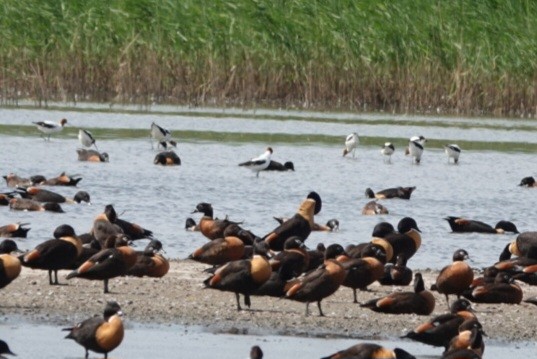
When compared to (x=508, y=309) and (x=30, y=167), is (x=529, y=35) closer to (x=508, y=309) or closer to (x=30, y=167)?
(x=30, y=167)

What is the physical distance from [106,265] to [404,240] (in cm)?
327

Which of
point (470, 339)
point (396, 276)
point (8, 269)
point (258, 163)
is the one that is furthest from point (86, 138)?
point (470, 339)

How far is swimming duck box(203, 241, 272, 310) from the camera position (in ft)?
38.6

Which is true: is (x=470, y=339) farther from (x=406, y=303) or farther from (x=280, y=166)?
(x=280, y=166)

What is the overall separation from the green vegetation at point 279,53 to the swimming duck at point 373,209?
1258cm

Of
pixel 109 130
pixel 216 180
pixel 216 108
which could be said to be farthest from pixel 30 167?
pixel 216 108

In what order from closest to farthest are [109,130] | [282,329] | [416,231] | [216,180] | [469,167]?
[282,329] → [416,231] → [216,180] → [469,167] → [109,130]

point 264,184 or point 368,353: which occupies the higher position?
point 368,353

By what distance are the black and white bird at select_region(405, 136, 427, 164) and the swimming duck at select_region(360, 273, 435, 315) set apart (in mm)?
14679

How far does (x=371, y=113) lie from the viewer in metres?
33.1

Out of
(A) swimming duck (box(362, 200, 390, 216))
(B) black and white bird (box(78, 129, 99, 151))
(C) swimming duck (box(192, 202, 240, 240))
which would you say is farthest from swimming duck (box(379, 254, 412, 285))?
(B) black and white bird (box(78, 129, 99, 151))

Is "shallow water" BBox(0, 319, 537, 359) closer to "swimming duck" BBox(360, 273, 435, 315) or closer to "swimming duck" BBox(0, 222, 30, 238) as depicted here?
"swimming duck" BBox(360, 273, 435, 315)

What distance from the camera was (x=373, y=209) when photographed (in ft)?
64.3

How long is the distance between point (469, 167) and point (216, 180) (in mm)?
5343
